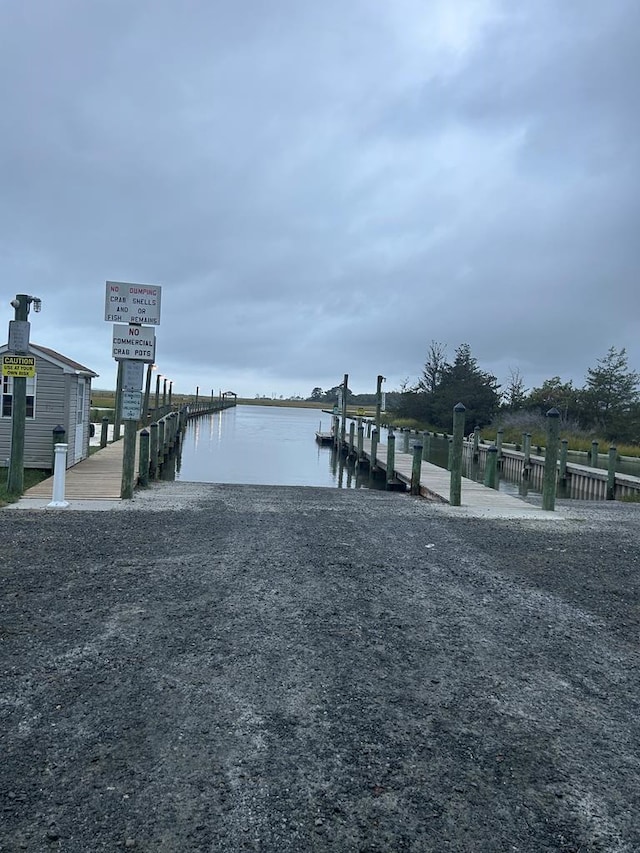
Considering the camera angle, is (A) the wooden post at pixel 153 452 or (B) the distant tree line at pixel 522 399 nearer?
(A) the wooden post at pixel 153 452

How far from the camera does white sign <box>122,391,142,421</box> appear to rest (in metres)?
9.86

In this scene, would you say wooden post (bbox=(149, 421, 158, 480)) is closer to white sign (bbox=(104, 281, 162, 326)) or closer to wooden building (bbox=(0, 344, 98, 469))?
wooden building (bbox=(0, 344, 98, 469))

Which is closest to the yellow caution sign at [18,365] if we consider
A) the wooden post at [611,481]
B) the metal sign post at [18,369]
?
the metal sign post at [18,369]

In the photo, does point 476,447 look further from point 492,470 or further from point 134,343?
point 134,343

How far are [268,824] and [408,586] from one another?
3415 millimetres

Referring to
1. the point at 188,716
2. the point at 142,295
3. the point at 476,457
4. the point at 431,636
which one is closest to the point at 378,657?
the point at 431,636

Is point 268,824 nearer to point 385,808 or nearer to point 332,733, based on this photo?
point 385,808

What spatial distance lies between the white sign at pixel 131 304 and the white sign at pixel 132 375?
67 centimetres

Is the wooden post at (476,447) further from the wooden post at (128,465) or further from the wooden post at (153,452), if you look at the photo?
the wooden post at (128,465)

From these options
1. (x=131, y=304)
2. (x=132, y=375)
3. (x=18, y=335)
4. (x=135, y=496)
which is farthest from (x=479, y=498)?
(x=18, y=335)

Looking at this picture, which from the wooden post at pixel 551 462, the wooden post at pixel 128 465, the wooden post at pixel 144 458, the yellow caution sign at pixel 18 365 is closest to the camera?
the yellow caution sign at pixel 18 365

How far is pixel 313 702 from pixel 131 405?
745 cm

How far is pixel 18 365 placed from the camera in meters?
9.80

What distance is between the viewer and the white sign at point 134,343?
33.1 ft
